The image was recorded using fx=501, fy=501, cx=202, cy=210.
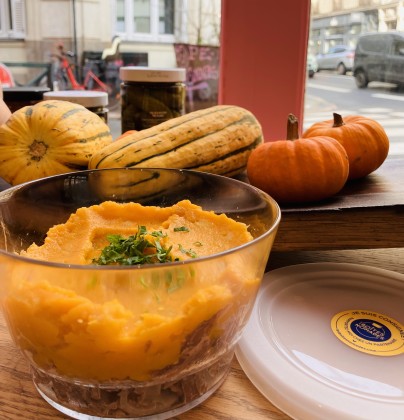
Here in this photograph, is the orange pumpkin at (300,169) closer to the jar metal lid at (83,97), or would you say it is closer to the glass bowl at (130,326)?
the glass bowl at (130,326)

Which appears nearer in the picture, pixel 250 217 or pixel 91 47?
pixel 250 217

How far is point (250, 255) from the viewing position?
36cm

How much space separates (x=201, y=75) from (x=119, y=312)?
0.96 metres

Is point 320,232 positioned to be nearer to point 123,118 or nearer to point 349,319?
point 349,319

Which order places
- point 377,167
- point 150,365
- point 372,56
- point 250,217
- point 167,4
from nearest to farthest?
1. point 150,365
2. point 250,217
3. point 377,167
4. point 372,56
5. point 167,4

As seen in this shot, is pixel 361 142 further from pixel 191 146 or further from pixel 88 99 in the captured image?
pixel 88 99

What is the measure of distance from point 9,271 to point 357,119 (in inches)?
23.6

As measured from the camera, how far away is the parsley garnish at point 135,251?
15.8 inches

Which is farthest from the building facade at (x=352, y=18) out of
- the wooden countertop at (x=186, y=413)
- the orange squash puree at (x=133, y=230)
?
the wooden countertop at (x=186, y=413)

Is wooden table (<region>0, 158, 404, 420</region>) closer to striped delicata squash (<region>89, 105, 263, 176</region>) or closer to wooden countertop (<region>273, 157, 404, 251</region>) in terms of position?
wooden countertop (<region>273, 157, 404, 251</region>)

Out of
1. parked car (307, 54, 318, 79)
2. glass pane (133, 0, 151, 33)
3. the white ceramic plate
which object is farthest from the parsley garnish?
glass pane (133, 0, 151, 33)

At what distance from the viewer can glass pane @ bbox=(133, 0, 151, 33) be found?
1.73 metres

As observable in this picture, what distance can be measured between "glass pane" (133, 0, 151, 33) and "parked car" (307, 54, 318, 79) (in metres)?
0.80

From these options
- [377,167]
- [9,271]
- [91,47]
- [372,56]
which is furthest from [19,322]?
[91,47]
